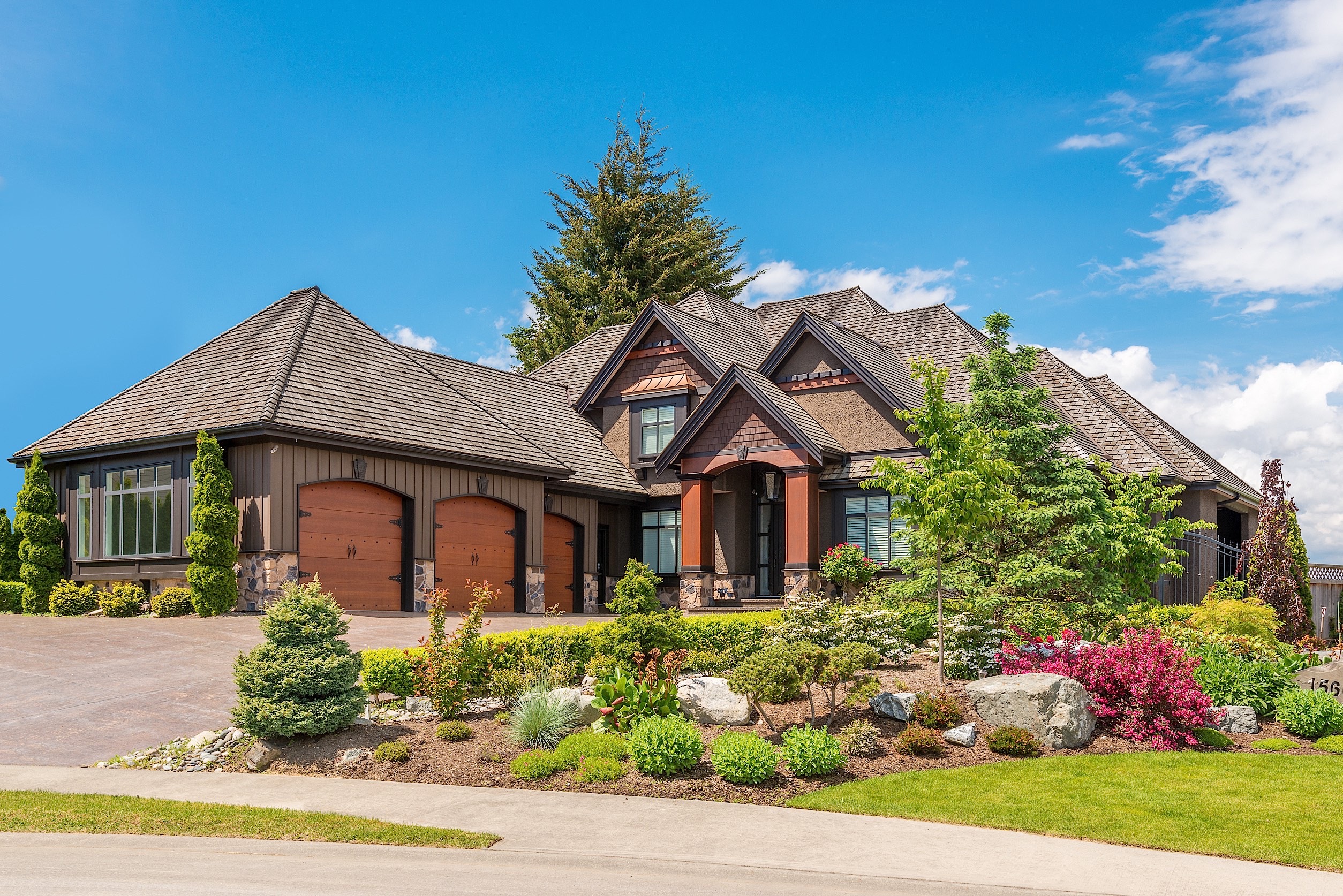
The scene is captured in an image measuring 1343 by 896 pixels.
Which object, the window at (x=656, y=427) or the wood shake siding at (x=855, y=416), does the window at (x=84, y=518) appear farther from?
the wood shake siding at (x=855, y=416)

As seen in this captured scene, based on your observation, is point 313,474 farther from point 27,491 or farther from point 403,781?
Result: point 403,781

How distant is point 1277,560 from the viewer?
20.8 metres

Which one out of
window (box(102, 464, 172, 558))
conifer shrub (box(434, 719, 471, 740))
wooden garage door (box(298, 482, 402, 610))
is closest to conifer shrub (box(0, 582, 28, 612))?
window (box(102, 464, 172, 558))

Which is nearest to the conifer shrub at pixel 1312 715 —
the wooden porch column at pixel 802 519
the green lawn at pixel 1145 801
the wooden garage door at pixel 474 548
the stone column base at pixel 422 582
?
the green lawn at pixel 1145 801

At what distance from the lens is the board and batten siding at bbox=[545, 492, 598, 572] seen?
26.7 m

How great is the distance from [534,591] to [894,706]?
554 inches

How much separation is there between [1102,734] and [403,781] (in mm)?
7514

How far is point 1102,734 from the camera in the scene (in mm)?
12125

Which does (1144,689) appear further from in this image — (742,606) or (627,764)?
(742,606)

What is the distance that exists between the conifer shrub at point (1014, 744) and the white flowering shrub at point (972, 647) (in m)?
2.53

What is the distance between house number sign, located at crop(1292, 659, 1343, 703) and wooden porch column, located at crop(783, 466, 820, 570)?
11516mm

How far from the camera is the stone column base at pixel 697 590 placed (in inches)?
1014

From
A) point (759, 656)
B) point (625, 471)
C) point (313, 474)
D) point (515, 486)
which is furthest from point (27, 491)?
point (759, 656)

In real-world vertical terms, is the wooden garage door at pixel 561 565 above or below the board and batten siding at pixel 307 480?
below
